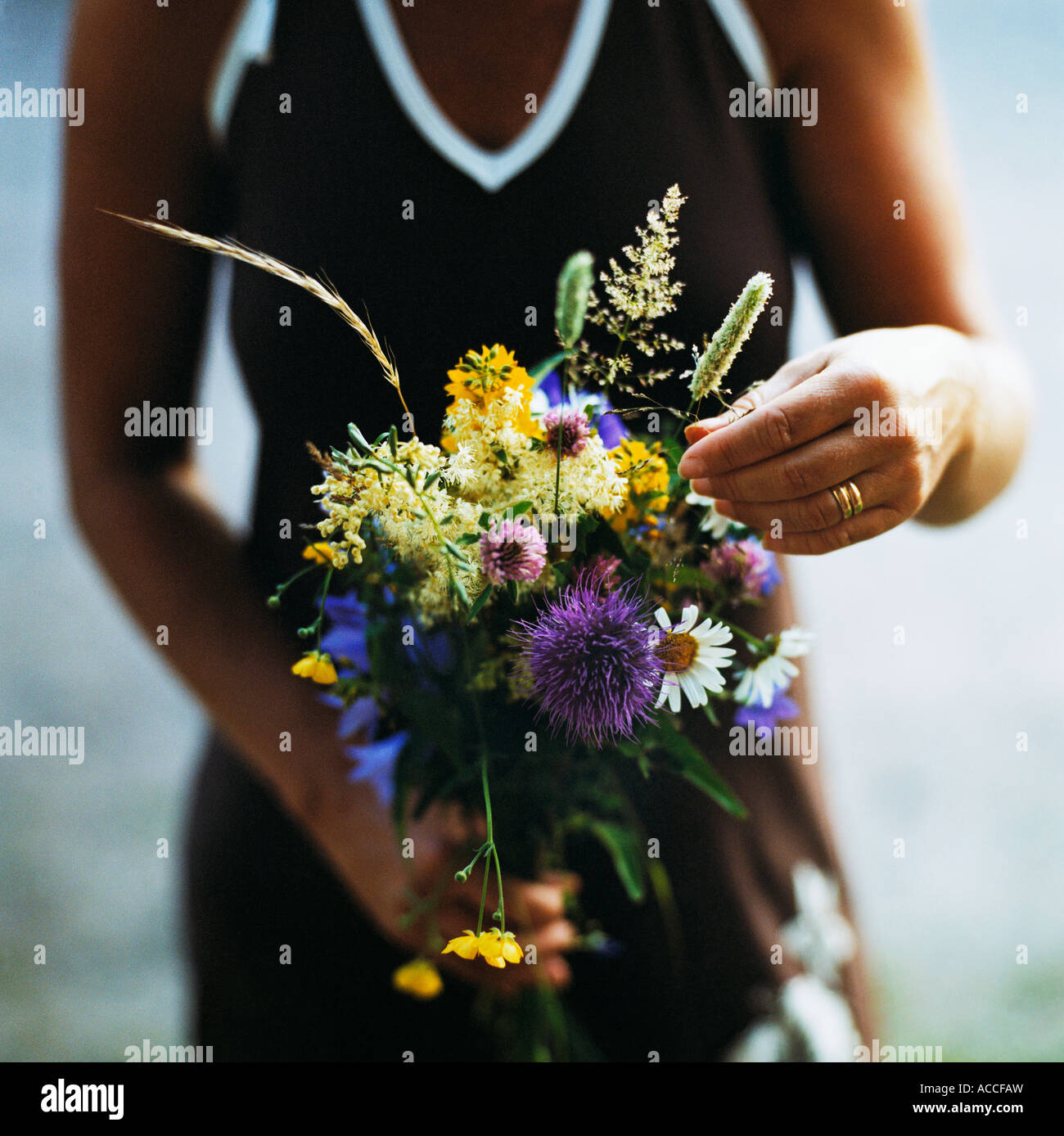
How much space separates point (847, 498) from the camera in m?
0.47

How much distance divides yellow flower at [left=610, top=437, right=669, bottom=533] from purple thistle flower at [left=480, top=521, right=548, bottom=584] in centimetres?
7

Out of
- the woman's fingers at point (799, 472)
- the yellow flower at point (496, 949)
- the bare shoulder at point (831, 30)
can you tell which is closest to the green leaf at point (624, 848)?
the yellow flower at point (496, 949)

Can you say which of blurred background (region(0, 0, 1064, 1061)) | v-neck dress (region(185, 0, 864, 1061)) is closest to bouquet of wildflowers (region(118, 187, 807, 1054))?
v-neck dress (region(185, 0, 864, 1061))

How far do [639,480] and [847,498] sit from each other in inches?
4.6

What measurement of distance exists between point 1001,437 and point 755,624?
237 millimetres

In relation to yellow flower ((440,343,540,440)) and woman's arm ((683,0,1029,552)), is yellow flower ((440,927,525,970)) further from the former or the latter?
woman's arm ((683,0,1029,552))

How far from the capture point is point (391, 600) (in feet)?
1.57

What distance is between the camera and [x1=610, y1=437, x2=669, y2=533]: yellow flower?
0.46 metres

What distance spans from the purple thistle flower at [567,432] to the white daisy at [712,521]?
0.27 ft

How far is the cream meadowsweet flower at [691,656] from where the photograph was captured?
0.44 metres

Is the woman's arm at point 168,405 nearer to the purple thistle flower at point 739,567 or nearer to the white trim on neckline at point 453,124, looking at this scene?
the white trim on neckline at point 453,124

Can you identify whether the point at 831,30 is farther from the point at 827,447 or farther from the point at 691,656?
the point at 691,656
